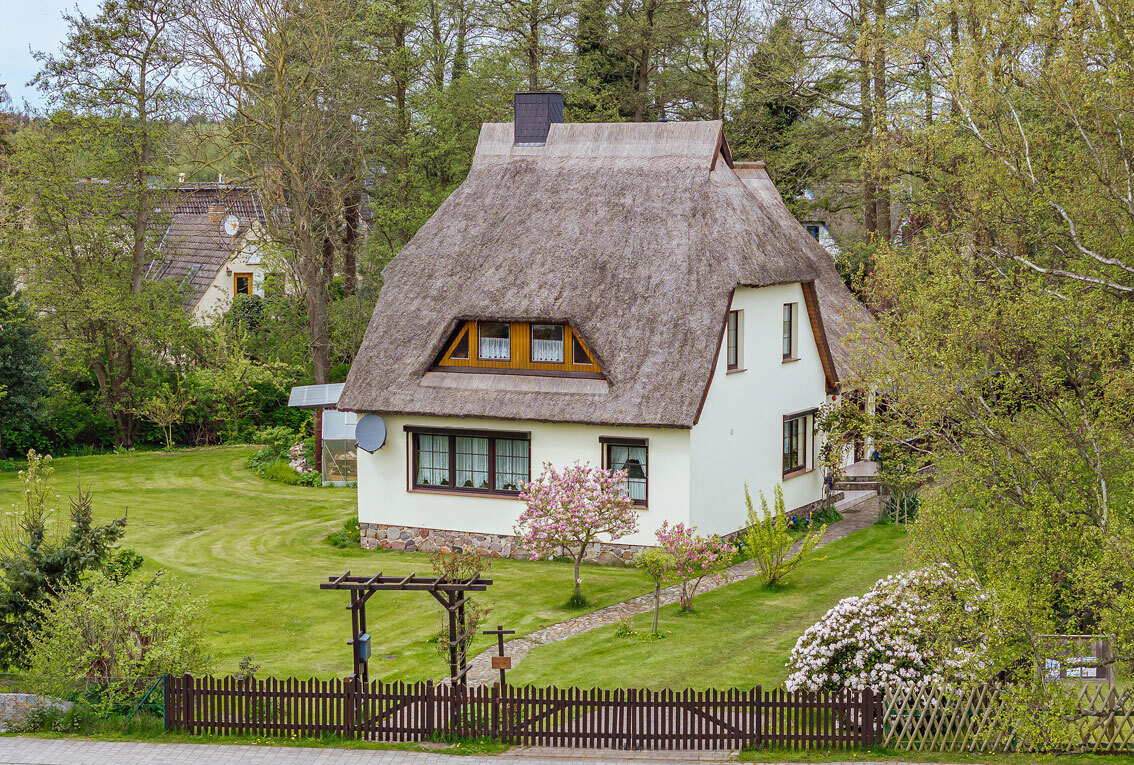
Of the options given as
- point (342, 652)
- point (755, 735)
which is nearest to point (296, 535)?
point (342, 652)

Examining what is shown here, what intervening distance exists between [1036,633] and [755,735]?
395 centimetres

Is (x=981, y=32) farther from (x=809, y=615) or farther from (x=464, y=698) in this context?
(x=464, y=698)

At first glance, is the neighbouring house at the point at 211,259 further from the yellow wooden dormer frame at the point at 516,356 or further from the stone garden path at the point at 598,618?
the stone garden path at the point at 598,618

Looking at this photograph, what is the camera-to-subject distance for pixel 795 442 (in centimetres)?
3150

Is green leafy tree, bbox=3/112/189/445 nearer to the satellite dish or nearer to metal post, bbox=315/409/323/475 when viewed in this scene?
metal post, bbox=315/409/323/475

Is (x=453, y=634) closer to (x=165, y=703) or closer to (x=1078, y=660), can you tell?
(x=165, y=703)

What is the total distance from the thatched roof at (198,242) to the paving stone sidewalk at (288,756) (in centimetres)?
3129

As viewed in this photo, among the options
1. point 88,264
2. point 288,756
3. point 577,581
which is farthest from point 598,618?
point 88,264

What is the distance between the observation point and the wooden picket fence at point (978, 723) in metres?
16.7

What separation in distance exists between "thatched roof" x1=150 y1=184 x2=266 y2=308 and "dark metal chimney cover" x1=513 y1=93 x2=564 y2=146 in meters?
17.0

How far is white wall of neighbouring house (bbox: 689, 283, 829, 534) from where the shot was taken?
27188 millimetres

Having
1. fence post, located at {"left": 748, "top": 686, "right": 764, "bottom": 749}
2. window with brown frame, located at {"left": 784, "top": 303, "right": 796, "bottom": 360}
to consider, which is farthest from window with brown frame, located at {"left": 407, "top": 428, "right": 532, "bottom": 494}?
fence post, located at {"left": 748, "top": 686, "right": 764, "bottom": 749}

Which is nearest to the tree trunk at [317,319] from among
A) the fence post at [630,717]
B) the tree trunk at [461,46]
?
the tree trunk at [461,46]

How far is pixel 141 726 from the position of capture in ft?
58.4
